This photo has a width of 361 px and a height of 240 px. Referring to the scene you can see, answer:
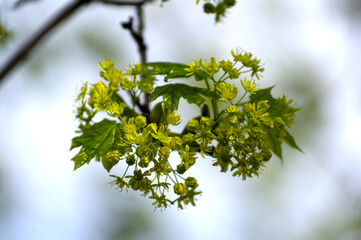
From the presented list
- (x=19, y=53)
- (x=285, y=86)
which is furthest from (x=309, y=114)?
(x=19, y=53)

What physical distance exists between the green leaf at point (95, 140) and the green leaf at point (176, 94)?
0.28 m

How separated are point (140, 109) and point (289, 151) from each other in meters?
6.05

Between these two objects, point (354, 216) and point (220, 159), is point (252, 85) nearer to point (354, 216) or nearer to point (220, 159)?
point (220, 159)

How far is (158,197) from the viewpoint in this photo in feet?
6.48

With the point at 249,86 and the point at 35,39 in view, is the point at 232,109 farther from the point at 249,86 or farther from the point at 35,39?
the point at 35,39

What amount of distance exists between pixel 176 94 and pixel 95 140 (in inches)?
19.2

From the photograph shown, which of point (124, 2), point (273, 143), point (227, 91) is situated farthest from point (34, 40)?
point (273, 143)

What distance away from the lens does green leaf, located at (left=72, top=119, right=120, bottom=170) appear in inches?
77.6

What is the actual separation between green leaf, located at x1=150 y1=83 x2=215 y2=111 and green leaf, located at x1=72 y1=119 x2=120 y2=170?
0.28 meters

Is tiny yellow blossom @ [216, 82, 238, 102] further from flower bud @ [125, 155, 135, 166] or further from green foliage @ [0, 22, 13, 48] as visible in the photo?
green foliage @ [0, 22, 13, 48]

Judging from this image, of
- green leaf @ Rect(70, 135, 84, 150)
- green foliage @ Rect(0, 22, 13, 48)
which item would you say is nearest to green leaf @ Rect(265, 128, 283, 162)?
green leaf @ Rect(70, 135, 84, 150)

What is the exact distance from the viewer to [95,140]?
2.08 meters

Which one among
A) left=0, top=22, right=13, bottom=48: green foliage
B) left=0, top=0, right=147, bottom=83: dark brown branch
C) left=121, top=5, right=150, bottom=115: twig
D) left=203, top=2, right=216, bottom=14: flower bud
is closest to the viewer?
left=203, top=2, right=216, bottom=14: flower bud

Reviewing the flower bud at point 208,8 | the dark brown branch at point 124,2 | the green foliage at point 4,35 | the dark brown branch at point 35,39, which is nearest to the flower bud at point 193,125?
the flower bud at point 208,8
